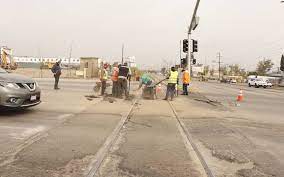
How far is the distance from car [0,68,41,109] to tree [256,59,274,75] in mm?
107948

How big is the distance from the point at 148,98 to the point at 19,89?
912 centimetres

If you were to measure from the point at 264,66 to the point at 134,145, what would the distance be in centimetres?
11135

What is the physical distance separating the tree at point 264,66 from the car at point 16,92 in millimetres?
107948

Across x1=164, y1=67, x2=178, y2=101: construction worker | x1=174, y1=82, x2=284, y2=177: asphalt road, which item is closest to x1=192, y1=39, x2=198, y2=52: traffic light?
x1=164, y1=67, x2=178, y2=101: construction worker

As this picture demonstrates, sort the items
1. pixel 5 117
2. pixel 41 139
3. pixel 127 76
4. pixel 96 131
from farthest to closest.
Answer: pixel 127 76 < pixel 5 117 < pixel 96 131 < pixel 41 139

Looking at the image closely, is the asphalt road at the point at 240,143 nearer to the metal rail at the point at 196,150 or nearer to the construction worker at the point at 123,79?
the metal rail at the point at 196,150

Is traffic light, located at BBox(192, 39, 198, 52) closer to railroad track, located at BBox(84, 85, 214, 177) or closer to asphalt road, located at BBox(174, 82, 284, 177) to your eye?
asphalt road, located at BBox(174, 82, 284, 177)

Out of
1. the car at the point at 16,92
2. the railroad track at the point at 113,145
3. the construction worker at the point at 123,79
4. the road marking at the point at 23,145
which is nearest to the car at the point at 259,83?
the construction worker at the point at 123,79

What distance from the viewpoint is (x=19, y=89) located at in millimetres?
10430

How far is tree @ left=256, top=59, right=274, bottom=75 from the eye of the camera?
111625 millimetres

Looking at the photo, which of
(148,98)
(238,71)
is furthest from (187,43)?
(238,71)

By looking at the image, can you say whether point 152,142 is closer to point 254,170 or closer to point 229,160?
point 229,160

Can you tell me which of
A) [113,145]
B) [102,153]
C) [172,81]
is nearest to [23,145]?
[102,153]

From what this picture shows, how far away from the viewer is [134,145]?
7305 millimetres
